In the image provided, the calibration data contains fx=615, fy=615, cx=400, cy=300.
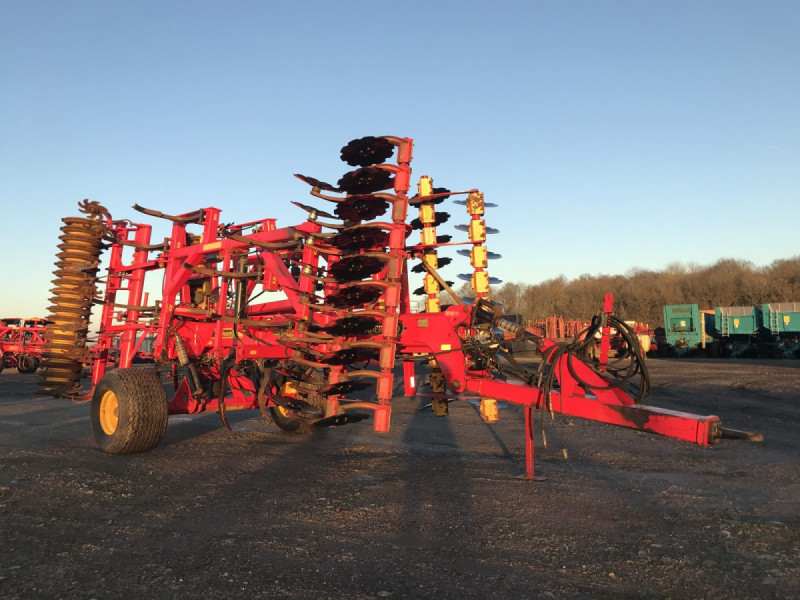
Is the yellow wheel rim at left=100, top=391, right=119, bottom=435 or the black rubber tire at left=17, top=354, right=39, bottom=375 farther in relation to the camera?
the black rubber tire at left=17, top=354, right=39, bottom=375

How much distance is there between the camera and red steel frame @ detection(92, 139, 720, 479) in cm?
531

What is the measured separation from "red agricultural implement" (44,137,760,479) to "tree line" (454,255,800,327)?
49.2m

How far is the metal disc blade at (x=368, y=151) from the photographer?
18.4ft

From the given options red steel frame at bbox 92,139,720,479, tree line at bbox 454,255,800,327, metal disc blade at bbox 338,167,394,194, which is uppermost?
tree line at bbox 454,255,800,327

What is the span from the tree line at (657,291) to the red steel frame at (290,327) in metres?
49.1

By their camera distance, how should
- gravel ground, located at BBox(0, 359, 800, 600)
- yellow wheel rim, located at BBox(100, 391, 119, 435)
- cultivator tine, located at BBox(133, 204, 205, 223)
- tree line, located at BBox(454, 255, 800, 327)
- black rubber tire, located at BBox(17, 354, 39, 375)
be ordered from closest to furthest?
1. gravel ground, located at BBox(0, 359, 800, 600)
2. yellow wheel rim, located at BBox(100, 391, 119, 435)
3. cultivator tine, located at BBox(133, 204, 205, 223)
4. black rubber tire, located at BBox(17, 354, 39, 375)
5. tree line, located at BBox(454, 255, 800, 327)

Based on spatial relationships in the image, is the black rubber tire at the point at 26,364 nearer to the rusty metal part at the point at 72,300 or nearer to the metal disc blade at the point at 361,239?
the rusty metal part at the point at 72,300

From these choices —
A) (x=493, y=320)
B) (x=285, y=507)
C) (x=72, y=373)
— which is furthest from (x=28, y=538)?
(x=72, y=373)

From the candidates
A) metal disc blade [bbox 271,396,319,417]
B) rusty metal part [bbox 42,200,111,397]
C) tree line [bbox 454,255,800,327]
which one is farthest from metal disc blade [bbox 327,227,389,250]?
tree line [bbox 454,255,800,327]

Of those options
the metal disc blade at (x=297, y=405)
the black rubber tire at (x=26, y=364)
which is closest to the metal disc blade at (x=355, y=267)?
the metal disc blade at (x=297, y=405)

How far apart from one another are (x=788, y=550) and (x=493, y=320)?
320cm

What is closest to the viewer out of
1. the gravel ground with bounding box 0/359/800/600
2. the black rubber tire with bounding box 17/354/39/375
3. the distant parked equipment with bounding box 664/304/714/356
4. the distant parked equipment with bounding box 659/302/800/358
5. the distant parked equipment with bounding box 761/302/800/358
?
the gravel ground with bounding box 0/359/800/600

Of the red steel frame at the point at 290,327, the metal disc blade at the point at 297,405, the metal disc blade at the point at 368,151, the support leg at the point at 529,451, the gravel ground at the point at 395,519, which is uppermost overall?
the metal disc blade at the point at 368,151

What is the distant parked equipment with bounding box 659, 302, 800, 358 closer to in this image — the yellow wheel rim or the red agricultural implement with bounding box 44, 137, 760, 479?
the red agricultural implement with bounding box 44, 137, 760, 479
